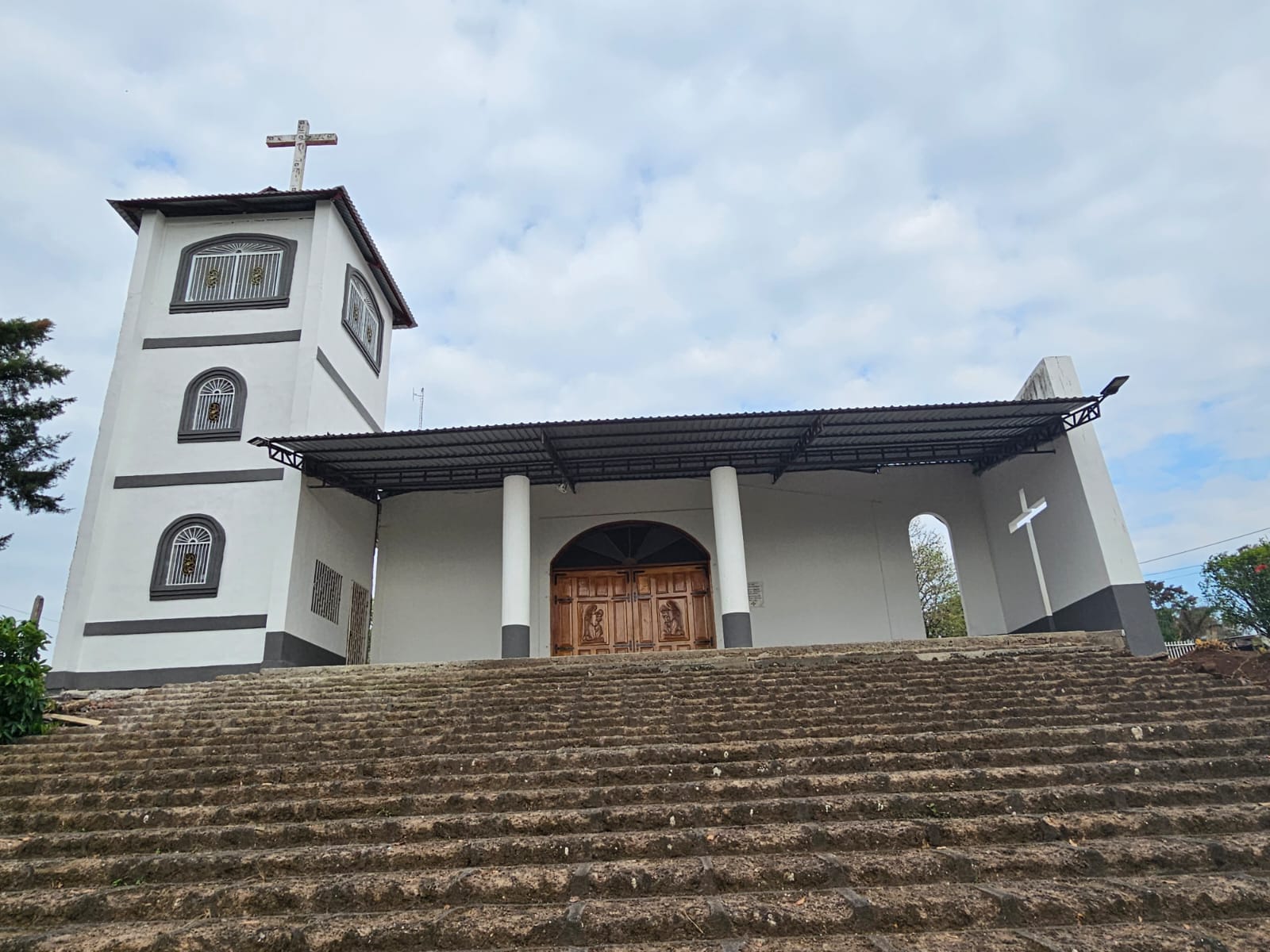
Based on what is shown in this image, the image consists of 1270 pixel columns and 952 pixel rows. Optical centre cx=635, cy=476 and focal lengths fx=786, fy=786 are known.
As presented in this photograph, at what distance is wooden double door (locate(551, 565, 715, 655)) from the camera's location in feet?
48.7

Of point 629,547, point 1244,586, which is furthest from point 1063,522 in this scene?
point 1244,586

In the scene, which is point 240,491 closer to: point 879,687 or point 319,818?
point 319,818

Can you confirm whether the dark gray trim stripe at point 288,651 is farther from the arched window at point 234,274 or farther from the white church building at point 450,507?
the arched window at point 234,274

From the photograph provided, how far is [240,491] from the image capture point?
1239 cm

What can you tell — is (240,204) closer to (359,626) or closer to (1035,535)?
(359,626)

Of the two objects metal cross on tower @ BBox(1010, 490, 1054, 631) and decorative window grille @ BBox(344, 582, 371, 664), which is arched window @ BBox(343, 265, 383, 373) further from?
metal cross on tower @ BBox(1010, 490, 1054, 631)

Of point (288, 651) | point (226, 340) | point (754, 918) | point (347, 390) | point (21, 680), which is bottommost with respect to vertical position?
point (754, 918)

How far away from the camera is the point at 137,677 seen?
37.9 feet

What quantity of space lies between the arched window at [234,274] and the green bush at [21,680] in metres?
7.10

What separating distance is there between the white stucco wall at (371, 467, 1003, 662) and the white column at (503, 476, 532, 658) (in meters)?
2.11

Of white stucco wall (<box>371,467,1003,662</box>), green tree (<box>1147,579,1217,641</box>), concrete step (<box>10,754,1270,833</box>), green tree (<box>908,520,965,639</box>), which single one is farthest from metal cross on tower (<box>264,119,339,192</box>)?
green tree (<box>1147,579,1217,641</box>)

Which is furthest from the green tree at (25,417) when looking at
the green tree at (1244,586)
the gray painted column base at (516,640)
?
the green tree at (1244,586)

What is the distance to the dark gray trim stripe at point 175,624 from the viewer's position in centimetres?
1170

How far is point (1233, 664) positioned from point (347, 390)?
13836mm
